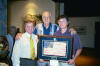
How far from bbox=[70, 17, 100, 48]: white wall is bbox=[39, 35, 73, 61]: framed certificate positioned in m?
8.67

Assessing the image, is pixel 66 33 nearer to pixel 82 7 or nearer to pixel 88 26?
pixel 82 7

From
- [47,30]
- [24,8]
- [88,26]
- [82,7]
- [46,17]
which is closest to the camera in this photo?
[46,17]

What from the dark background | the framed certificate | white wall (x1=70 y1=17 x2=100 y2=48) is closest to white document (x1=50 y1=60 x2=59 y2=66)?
the framed certificate

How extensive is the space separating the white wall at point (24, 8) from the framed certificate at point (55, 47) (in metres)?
5.77

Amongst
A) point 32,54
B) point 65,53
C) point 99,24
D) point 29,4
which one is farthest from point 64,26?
point 99,24

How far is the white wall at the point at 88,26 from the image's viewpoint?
9859 mm

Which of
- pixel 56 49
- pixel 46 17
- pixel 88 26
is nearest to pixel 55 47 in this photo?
pixel 56 49

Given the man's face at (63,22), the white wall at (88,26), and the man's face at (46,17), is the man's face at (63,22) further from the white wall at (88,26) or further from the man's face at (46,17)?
the white wall at (88,26)

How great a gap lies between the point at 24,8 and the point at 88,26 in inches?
179

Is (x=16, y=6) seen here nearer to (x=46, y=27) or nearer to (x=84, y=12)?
(x=84, y=12)

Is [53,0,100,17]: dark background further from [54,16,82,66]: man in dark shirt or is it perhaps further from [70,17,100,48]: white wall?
[54,16,82,66]: man in dark shirt

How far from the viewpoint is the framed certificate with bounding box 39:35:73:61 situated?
57.7 inches

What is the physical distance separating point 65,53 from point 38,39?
0.95 feet

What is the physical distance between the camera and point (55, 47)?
1483 mm
